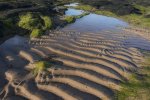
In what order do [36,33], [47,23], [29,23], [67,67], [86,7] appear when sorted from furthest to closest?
[86,7] < [47,23] < [29,23] < [36,33] < [67,67]

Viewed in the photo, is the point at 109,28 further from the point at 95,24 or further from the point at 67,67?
the point at 67,67

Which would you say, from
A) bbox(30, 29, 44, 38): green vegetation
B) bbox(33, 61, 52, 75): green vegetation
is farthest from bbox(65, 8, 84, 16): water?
bbox(33, 61, 52, 75): green vegetation

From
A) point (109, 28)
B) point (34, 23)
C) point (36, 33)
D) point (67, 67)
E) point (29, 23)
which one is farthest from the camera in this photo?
point (109, 28)

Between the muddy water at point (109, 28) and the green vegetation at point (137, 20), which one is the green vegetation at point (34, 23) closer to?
the muddy water at point (109, 28)

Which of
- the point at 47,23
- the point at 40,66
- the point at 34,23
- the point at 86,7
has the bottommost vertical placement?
the point at 40,66

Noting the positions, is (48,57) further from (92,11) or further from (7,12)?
(92,11)

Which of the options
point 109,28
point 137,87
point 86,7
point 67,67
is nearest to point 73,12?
point 86,7

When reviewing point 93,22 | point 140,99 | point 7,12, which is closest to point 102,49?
point 140,99
